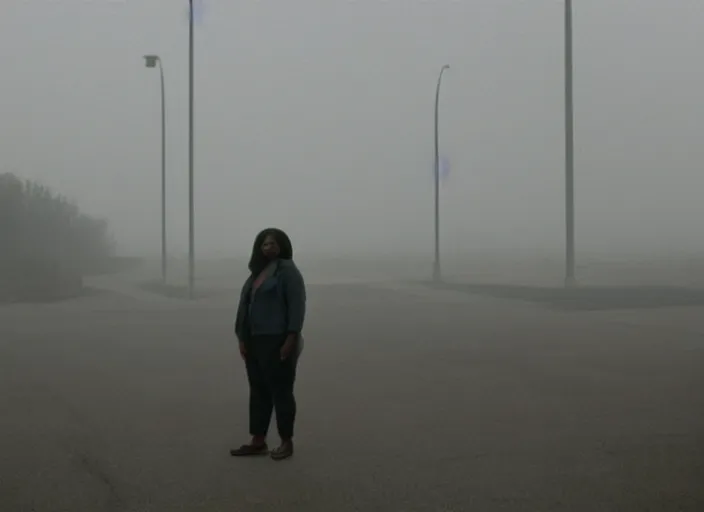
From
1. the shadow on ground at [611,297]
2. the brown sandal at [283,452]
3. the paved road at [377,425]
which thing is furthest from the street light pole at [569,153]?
the brown sandal at [283,452]

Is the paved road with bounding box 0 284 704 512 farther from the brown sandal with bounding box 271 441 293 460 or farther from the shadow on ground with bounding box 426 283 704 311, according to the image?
the shadow on ground with bounding box 426 283 704 311

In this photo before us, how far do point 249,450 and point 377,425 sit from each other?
1458mm

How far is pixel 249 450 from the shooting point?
5957 millimetres

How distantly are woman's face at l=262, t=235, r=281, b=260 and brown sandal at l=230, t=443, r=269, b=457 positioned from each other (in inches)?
55.1

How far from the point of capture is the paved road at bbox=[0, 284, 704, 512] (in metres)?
5.00

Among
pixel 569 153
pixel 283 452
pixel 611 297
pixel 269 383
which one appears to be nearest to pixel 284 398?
pixel 269 383

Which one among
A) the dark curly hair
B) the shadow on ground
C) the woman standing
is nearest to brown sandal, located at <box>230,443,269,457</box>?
the woman standing

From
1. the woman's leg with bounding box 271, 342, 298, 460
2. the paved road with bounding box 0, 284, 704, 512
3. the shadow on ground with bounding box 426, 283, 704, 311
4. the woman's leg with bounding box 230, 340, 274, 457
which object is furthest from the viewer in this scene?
the shadow on ground with bounding box 426, 283, 704, 311

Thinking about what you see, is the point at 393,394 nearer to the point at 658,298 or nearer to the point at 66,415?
the point at 66,415

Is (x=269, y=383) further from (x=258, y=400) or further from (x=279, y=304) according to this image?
(x=279, y=304)

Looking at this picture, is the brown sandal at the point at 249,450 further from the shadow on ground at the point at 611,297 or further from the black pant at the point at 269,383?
the shadow on ground at the point at 611,297

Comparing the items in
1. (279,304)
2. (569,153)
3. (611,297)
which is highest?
(569,153)

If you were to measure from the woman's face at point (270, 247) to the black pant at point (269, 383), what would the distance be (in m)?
0.59

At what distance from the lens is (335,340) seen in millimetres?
14695
